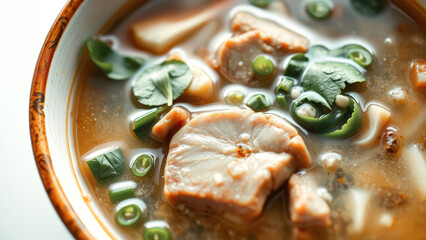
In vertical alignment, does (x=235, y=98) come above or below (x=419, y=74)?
below

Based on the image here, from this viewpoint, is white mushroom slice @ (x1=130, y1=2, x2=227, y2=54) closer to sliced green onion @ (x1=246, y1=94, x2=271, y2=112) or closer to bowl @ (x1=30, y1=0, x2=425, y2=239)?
bowl @ (x1=30, y1=0, x2=425, y2=239)

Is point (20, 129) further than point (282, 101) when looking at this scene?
Yes

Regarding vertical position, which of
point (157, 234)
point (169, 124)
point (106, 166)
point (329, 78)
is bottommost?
point (157, 234)

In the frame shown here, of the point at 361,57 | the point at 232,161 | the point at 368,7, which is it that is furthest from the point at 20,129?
the point at 368,7

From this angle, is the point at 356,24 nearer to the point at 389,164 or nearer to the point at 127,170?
the point at 389,164

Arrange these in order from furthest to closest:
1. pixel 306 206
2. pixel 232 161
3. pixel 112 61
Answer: pixel 112 61 < pixel 232 161 < pixel 306 206

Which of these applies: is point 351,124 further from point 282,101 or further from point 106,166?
point 106,166

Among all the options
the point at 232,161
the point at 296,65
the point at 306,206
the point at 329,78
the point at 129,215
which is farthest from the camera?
the point at 296,65
